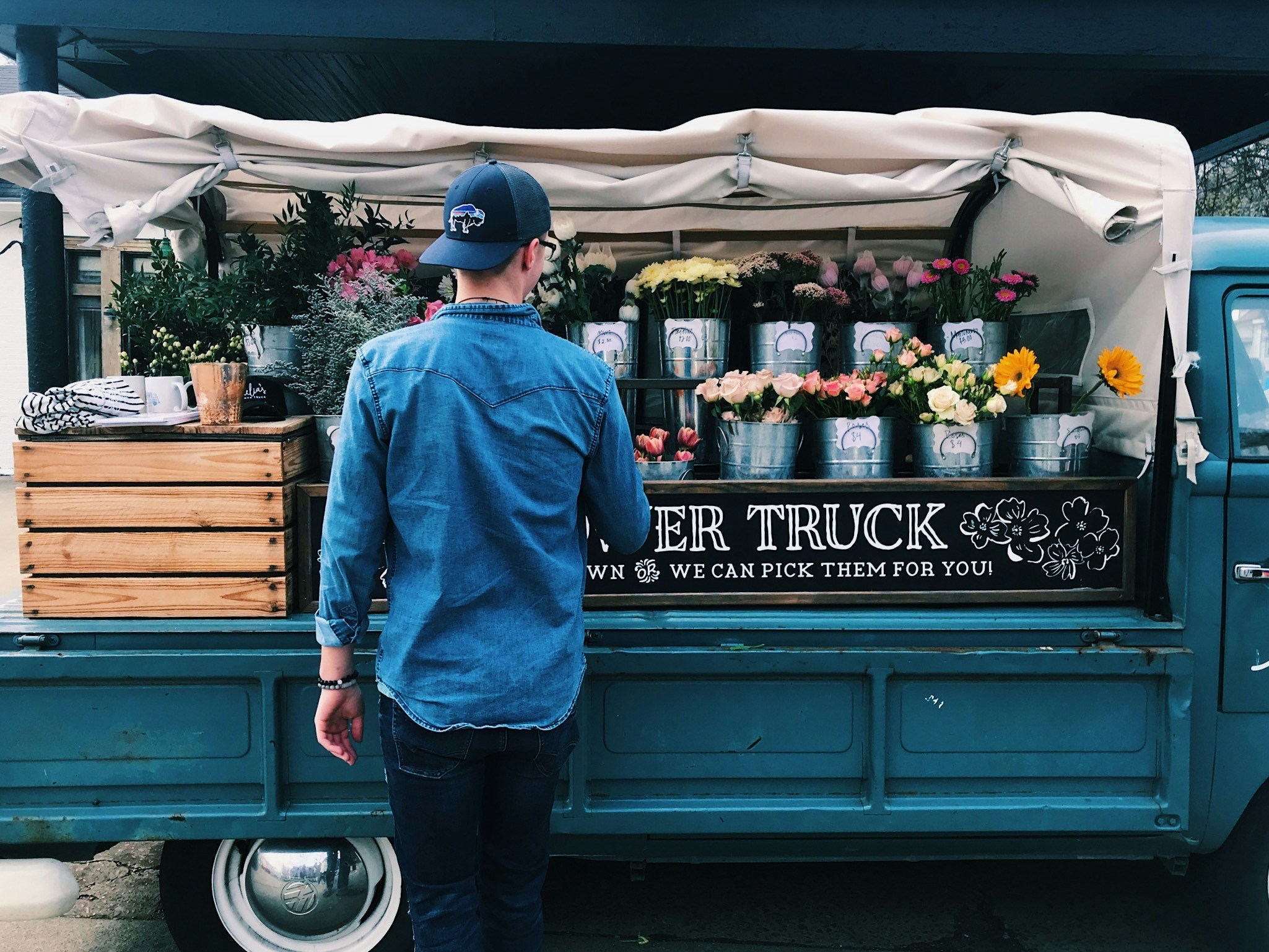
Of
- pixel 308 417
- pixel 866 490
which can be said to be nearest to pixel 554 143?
pixel 308 417

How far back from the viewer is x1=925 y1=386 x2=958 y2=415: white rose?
298cm

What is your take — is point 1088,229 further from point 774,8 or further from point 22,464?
point 22,464

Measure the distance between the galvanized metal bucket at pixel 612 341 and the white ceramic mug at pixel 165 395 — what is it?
128 centimetres

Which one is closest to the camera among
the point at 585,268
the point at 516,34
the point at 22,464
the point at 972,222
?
the point at 22,464

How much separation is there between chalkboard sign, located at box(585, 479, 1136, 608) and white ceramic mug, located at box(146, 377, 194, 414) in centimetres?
137

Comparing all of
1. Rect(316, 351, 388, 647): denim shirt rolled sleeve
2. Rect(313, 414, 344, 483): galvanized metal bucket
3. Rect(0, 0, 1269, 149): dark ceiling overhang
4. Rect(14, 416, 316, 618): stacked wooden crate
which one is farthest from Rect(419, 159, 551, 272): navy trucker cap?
Rect(0, 0, 1269, 149): dark ceiling overhang

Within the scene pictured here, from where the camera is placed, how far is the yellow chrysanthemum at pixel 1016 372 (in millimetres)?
2994

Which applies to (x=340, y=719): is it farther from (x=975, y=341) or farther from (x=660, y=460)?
(x=975, y=341)

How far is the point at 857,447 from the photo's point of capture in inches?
120

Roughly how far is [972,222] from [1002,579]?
5.92ft

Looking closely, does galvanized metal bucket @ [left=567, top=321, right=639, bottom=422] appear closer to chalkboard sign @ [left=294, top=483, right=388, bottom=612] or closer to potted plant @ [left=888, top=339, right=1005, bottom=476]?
potted plant @ [left=888, top=339, right=1005, bottom=476]

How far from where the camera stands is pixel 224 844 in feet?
9.12

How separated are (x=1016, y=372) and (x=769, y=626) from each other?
44.0 inches

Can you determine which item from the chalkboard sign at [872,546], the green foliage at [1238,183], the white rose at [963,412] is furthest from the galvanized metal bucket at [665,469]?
the green foliage at [1238,183]
